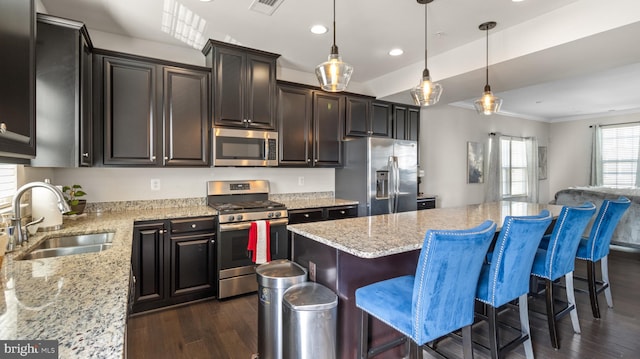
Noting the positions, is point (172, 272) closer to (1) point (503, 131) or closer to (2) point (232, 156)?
(2) point (232, 156)

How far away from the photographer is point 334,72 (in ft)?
6.91

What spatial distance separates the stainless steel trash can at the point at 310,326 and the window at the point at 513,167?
666cm

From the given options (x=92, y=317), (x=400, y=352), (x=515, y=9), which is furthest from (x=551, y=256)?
(x=92, y=317)

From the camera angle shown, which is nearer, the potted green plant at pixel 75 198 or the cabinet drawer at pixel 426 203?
the potted green plant at pixel 75 198

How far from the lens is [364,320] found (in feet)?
5.78

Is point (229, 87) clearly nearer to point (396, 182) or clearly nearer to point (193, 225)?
point (193, 225)

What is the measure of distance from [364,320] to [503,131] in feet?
23.1

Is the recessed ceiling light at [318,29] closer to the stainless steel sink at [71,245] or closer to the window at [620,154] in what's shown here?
the stainless steel sink at [71,245]

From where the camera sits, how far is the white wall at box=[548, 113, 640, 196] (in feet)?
25.5

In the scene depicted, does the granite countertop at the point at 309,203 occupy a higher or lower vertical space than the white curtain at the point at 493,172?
lower

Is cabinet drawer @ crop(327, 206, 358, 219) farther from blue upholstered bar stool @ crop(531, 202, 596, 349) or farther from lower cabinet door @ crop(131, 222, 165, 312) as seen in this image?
blue upholstered bar stool @ crop(531, 202, 596, 349)

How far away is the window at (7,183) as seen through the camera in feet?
6.89

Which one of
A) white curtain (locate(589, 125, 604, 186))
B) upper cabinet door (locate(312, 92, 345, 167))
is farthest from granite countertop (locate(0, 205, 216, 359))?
white curtain (locate(589, 125, 604, 186))

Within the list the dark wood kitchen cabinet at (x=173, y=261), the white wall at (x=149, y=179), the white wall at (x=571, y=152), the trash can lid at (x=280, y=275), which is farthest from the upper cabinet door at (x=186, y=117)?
the white wall at (x=571, y=152)
